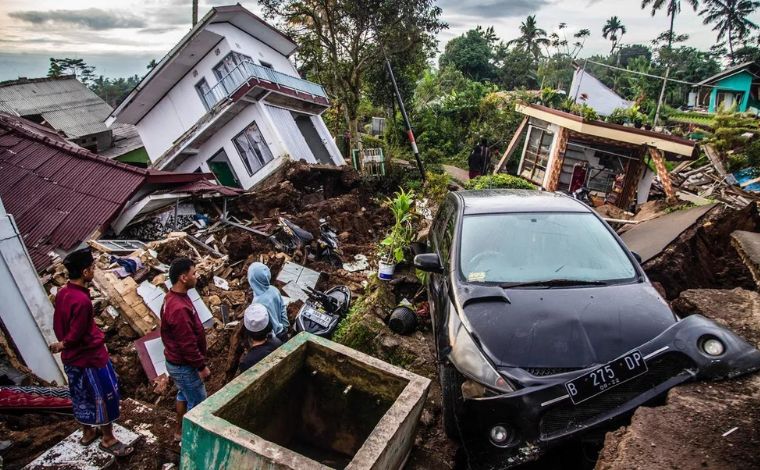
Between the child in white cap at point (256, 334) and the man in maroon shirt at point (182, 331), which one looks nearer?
the man in maroon shirt at point (182, 331)

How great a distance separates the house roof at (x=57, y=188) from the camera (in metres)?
8.18

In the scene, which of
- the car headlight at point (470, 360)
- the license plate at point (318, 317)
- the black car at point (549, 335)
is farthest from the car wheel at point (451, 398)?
the license plate at point (318, 317)

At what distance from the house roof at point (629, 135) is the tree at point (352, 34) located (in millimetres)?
8436

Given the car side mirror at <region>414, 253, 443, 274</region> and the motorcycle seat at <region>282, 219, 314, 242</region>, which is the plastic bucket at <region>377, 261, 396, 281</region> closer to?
the car side mirror at <region>414, 253, 443, 274</region>

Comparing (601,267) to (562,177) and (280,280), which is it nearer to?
(280,280)

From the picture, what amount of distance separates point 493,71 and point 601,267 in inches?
1808

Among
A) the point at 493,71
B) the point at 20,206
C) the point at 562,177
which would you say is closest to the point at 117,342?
the point at 20,206

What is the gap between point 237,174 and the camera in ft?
54.5

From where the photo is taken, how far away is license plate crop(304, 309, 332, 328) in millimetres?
5295

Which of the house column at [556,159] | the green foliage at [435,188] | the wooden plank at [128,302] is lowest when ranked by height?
→ the wooden plank at [128,302]

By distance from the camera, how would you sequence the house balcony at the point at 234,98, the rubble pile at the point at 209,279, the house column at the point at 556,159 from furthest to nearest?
the house balcony at the point at 234,98 → the house column at the point at 556,159 → the rubble pile at the point at 209,279

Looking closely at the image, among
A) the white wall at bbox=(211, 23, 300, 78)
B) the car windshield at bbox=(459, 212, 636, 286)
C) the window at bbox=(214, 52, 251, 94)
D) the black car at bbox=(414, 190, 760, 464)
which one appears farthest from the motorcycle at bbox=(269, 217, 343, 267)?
the white wall at bbox=(211, 23, 300, 78)

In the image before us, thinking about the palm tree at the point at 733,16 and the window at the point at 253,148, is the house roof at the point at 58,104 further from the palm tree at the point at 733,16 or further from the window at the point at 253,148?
the palm tree at the point at 733,16

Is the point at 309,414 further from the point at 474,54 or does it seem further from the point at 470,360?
the point at 474,54
